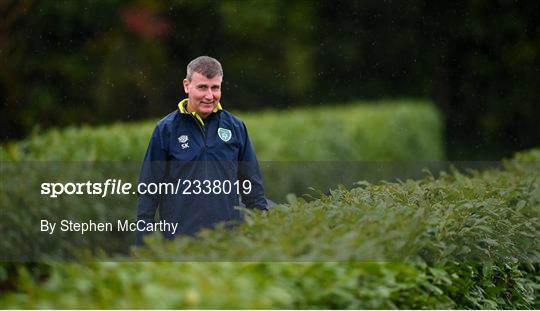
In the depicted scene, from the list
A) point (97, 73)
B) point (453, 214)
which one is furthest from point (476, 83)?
point (453, 214)

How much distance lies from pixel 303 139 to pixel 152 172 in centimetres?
923

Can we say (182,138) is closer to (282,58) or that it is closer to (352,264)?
(352,264)

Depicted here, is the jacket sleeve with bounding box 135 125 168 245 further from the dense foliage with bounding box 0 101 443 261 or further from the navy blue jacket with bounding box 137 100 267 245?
the dense foliage with bounding box 0 101 443 261

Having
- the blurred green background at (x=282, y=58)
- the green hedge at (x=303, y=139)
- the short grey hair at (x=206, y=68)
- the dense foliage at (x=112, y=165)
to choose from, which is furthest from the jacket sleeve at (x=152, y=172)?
the blurred green background at (x=282, y=58)

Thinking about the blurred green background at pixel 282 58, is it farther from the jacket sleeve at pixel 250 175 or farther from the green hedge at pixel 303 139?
the jacket sleeve at pixel 250 175

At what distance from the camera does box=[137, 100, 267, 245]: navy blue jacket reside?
546cm

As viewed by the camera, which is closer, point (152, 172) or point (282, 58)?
point (152, 172)

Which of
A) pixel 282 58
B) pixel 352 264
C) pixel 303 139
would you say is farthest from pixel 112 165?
Answer: pixel 282 58

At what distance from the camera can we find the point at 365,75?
1359 inches

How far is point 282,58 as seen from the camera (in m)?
31.4

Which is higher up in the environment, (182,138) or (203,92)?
(203,92)

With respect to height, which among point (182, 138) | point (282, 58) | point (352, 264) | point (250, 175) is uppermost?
point (282, 58)

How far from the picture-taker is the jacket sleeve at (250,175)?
5680 millimetres

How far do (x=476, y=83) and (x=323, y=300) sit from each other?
101ft
